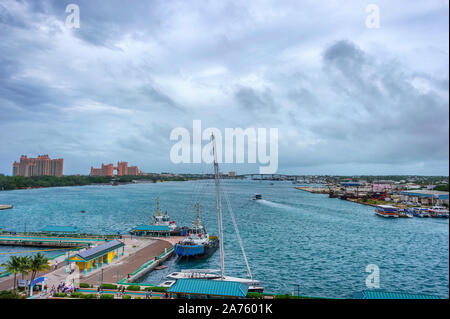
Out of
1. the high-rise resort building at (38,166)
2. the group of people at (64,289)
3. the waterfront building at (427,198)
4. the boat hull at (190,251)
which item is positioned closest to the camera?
the group of people at (64,289)

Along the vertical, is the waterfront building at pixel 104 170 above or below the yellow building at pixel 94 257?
above

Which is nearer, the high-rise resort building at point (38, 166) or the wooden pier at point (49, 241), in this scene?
the wooden pier at point (49, 241)

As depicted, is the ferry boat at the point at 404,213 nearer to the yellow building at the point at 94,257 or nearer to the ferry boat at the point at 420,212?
the ferry boat at the point at 420,212

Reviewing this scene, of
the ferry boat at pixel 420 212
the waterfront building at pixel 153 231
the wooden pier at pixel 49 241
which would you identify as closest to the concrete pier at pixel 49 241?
the wooden pier at pixel 49 241

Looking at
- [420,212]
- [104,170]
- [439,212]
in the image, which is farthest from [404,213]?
[104,170]

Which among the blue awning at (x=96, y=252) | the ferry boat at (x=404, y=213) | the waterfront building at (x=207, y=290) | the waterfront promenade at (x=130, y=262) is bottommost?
the ferry boat at (x=404, y=213)

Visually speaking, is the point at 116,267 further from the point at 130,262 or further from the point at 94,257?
the point at 130,262
